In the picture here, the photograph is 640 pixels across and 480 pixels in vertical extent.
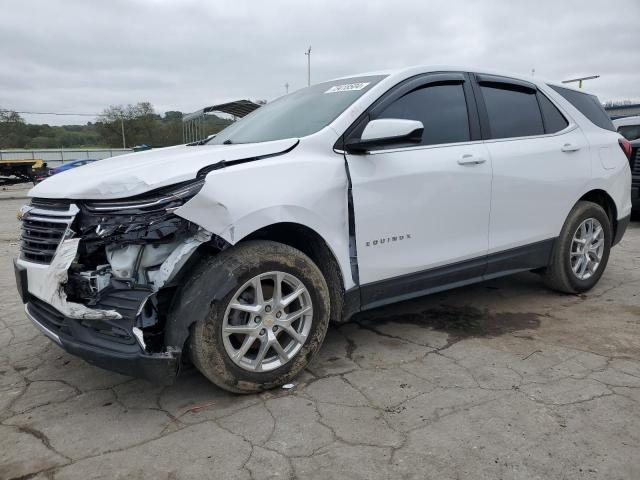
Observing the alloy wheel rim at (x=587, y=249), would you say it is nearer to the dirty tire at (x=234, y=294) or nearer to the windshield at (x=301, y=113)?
the windshield at (x=301, y=113)

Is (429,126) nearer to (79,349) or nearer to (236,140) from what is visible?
(236,140)

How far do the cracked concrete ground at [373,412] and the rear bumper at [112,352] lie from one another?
1.03 feet

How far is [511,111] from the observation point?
12.8 feet

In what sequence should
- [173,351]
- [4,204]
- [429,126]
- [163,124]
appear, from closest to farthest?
[173,351]
[429,126]
[4,204]
[163,124]

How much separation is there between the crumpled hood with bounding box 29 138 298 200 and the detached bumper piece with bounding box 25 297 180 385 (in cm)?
64

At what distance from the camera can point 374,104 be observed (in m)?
3.18

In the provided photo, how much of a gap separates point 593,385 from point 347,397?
138 cm

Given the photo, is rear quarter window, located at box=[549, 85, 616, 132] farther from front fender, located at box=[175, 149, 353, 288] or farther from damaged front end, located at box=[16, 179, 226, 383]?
damaged front end, located at box=[16, 179, 226, 383]

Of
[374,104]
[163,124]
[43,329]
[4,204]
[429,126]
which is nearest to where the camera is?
[43,329]

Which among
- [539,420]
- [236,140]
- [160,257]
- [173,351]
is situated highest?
[236,140]

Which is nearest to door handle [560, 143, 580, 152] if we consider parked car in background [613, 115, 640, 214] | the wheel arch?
the wheel arch

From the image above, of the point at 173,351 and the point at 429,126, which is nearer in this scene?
the point at 173,351

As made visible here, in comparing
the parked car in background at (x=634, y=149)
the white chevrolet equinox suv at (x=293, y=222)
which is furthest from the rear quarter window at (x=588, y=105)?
the parked car in background at (x=634, y=149)

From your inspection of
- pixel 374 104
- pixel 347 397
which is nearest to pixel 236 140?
pixel 374 104
